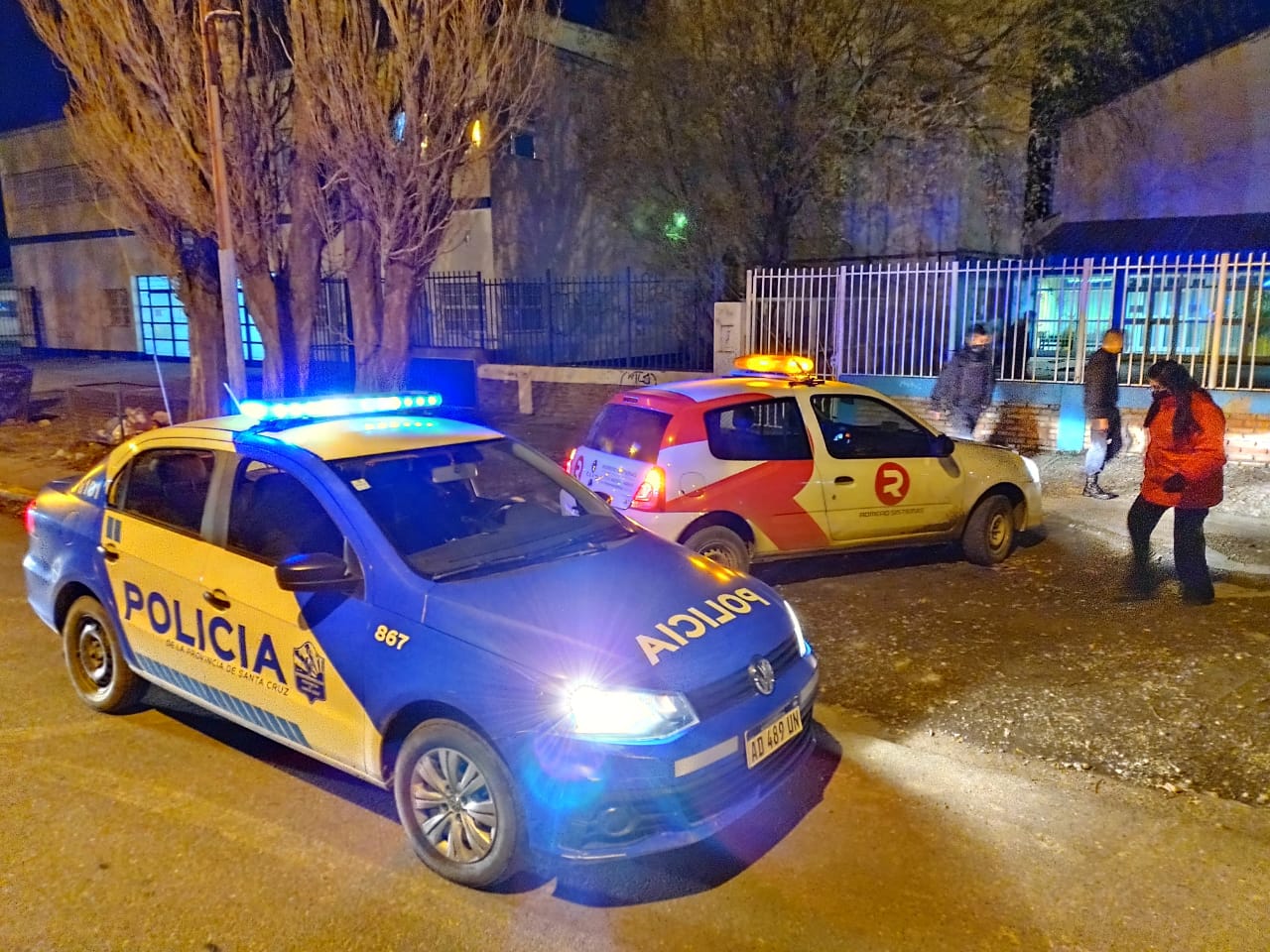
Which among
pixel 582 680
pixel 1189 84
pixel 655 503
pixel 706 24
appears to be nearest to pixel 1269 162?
pixel 1189 84

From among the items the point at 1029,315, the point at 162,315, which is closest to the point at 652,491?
the point at 1029,315

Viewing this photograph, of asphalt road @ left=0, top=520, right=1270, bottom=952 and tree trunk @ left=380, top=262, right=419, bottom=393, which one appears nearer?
asphalt road @ left=0, top=520, right=1270, bottom=952

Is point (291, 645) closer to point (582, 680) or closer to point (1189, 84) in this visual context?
point (582, 680)

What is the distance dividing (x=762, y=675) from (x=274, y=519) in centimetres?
214

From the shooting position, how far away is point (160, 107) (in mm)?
10609

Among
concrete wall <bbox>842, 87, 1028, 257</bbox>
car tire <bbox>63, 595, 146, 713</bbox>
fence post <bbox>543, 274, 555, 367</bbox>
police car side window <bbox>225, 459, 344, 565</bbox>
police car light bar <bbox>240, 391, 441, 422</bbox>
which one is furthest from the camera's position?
fence post <bbox>543, 274, 555, 367</bbox>

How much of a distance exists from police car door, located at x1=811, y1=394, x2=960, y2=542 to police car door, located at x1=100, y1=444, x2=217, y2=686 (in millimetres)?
3965

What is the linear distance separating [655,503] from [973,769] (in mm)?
2533

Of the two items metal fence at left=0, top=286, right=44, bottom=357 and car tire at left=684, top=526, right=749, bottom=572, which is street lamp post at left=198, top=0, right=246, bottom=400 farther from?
metal fence at left=0, top=286, right=44, bottom=357

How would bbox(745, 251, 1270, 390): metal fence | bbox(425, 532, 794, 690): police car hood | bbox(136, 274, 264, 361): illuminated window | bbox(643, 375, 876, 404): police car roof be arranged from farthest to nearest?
1. bbox(136, 274, 264, 361): illuminated window
2. bbox(745, 251, 1270, 390): metal fence
3. bbox(643, 375, 876, 404): police car roof
4. bbox(425, 532, 794, 690): police car hood

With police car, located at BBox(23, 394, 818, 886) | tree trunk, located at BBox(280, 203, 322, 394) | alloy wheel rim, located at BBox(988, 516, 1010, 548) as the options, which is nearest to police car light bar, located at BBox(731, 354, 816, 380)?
alloy wheel rim, located at BBox(988, 516, 1010, 548)

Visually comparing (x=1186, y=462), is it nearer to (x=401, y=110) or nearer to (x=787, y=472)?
(x=787, y=472)

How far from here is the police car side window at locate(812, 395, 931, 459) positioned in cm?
684

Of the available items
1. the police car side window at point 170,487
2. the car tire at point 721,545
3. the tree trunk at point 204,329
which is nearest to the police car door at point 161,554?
the police car side window at point 170,487
